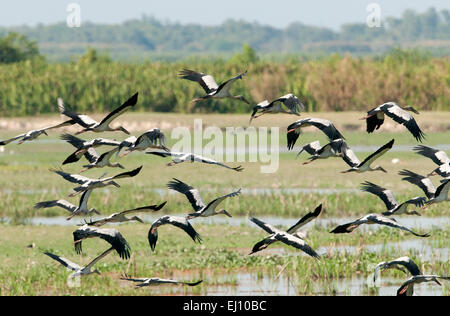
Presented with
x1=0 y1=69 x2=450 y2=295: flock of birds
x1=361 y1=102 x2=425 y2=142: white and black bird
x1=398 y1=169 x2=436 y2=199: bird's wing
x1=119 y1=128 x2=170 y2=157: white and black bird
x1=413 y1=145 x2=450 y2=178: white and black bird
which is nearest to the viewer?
x1=0 y1=69 x2=450 y2=295: flock of birds

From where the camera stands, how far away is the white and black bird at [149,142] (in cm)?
1166

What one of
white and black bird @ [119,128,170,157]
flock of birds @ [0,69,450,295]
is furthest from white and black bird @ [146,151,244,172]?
white and black bird @ [119,128,170,157]

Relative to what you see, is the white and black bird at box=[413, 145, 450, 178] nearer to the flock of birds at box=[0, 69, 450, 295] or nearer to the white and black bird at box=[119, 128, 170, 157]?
the flock of birds at box=[0, 69, 450, 295]

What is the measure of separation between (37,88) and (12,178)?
78.2ft

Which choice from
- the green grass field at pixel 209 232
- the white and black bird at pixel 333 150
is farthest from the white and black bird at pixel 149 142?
the green grass field at pixel 209 232

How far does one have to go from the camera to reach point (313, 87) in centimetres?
5469

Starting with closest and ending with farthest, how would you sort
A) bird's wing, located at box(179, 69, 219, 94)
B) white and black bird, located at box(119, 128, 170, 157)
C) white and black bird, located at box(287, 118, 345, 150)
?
white and black bird, located at box(287, 118, 345, 150) < white and black bird, located at box(119, 128, 170, 157) < bird's wing, located at box(179, 69, 219, 94)

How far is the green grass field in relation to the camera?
17.7m

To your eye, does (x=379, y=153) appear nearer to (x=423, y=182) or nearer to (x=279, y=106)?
(x=279, y=106)

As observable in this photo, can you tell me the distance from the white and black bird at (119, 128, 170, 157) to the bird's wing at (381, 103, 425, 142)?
249 cm

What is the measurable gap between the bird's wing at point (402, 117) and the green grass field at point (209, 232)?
4.45 metres

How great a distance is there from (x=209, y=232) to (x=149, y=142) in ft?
A: 36.7
